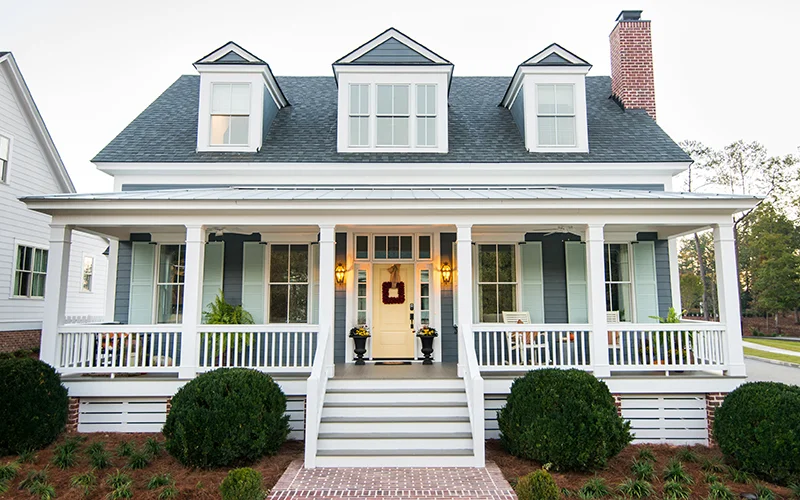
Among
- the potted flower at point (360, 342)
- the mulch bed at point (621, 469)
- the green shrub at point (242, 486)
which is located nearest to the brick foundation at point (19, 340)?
the potted flower at point (360, 342)

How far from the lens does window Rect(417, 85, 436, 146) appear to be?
35.7 ft

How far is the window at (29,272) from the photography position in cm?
1425

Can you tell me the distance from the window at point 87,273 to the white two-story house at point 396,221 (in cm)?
991

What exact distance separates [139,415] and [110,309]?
Answer: 10.9 ft

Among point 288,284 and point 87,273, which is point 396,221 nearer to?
point 288,284

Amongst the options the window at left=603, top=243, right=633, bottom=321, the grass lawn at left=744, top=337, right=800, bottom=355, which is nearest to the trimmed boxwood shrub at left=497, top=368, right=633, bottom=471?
the window at left=603, top=243, right=633, bottom=321

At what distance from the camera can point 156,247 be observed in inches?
407

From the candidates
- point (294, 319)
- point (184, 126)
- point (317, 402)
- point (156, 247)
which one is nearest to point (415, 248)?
point (294, 319)

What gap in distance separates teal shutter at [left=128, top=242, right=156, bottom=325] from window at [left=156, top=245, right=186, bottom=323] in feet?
0.46

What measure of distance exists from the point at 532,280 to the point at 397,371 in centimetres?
358

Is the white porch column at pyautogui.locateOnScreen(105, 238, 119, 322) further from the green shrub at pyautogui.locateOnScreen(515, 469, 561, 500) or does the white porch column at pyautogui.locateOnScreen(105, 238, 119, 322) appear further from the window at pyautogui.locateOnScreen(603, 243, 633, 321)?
the window at pyautogui.locateOnScreen(603, 243, 633, 321)

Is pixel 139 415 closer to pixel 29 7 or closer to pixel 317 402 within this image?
pixel 317 402

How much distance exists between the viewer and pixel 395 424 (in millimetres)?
6938

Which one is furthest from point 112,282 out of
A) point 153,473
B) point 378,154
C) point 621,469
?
point 621,469
